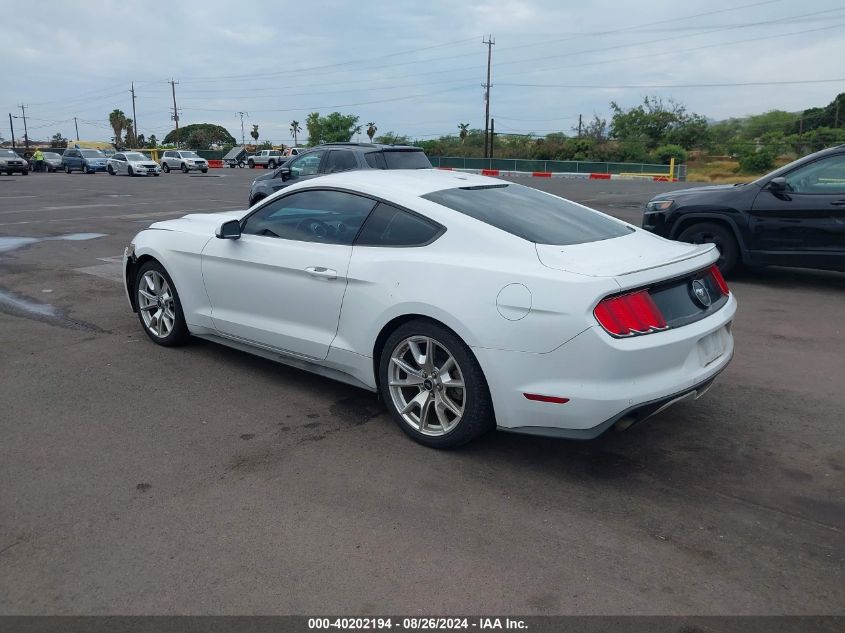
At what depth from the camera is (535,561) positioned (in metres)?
3.10

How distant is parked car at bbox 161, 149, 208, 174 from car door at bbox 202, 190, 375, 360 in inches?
1795

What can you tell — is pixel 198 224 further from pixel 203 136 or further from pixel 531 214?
pixel 203 136

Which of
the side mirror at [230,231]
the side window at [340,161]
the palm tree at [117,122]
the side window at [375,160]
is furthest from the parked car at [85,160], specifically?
the palm tree at [117,122]

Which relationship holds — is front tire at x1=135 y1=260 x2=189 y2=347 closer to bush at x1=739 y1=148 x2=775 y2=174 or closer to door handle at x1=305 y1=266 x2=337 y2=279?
door handle at x1=305 y1=266 x2=337 y2=279

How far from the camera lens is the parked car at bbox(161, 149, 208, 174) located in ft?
159

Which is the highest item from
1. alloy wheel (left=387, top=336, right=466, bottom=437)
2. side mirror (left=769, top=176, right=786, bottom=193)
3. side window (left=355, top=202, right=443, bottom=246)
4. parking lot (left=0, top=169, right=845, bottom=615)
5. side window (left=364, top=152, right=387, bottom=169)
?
side window (left=364, top=152, right=387, bottom=169)

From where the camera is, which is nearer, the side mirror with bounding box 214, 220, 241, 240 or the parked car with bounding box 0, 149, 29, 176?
the side mirror with bounding box 214, 220, 241, 240

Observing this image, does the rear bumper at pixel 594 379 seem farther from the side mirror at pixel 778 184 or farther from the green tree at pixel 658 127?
the green tree at pixel 658 127

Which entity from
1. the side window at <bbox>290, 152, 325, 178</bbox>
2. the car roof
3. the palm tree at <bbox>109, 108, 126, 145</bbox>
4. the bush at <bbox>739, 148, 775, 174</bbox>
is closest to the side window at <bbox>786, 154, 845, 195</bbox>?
the car roof

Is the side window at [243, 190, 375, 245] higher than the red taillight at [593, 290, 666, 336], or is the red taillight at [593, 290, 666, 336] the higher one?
the side window at [243, 190, 375, 245]

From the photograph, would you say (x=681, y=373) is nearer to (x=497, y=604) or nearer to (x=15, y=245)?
(x=497, y=604)

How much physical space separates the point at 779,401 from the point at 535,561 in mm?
2741

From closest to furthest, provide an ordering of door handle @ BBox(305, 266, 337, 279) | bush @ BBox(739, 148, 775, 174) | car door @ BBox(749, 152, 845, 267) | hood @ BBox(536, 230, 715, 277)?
hood @ BBox(536, 230, 715, 277) → door handle @ BBox(305, 266, 337, 279) → car door @ BBox(749, 152, 845, 267) → bush @ BBox(739, 148, 775, 174)

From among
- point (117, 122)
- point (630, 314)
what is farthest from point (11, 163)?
point (117, 122)
